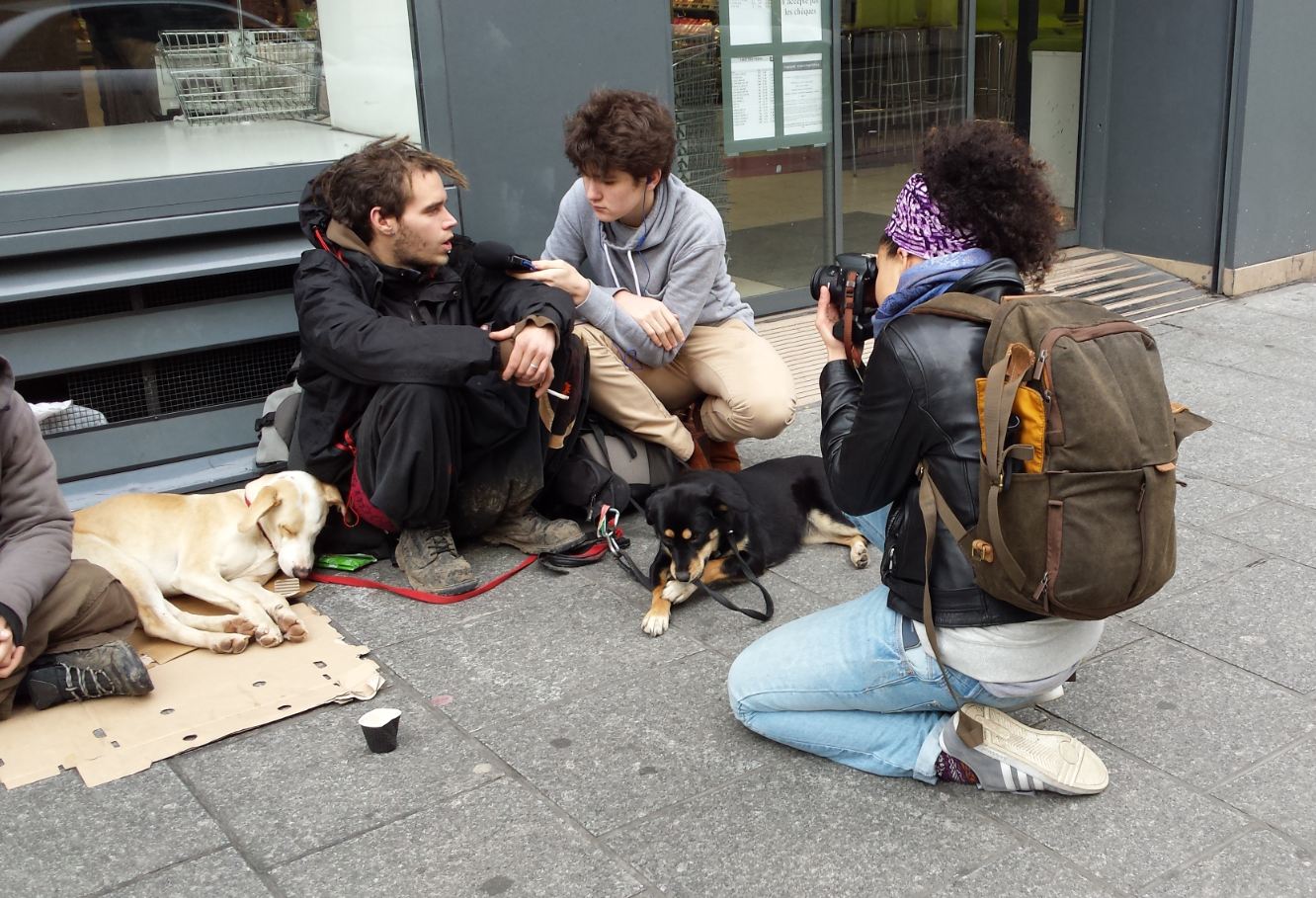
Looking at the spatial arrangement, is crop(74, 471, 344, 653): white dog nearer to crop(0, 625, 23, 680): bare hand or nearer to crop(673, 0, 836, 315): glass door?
crop(0, 625, 23, 680): bare hand

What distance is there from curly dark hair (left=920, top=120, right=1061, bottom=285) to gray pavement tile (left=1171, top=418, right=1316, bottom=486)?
8.23ft

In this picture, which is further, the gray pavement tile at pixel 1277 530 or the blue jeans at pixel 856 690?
the gray pavement tile at pixel 1277 530

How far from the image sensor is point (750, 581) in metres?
3.97

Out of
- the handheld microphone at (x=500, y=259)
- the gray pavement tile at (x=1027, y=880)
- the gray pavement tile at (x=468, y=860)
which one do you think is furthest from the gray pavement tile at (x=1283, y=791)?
the handheld microphone at (x=500, y=259)

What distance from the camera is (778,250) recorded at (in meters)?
6.86

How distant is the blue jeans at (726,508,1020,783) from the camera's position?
2.76m

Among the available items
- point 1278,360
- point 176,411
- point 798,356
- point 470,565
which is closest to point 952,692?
point 470,565

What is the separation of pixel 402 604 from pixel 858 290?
5.90ft

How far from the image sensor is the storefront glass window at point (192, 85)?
4.49 meters

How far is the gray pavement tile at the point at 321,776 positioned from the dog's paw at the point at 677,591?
82cm

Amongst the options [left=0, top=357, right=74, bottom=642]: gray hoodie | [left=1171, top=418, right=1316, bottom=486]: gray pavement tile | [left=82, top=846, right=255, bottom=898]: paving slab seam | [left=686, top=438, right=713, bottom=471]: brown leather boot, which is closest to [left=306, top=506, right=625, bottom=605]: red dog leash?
[left=686, top=438, right=713, bottom=471]: brown leather boot

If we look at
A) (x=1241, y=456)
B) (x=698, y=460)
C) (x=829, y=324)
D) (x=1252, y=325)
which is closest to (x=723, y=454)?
(x=698, y=460)

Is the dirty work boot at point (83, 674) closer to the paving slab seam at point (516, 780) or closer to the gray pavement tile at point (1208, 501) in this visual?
the paving slab seam at point (516, 780)

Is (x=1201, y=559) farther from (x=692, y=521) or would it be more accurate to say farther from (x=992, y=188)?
(x=992, y=188)
